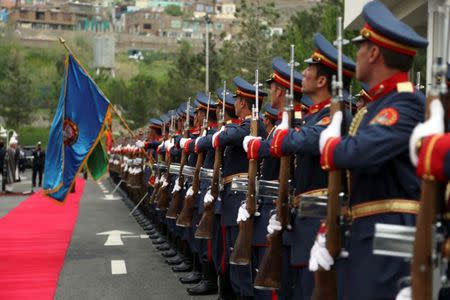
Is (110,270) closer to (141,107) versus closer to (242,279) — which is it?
(242,279)

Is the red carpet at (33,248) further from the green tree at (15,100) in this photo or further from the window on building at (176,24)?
the window on building at (176,24)

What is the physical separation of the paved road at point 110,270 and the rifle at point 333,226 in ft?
13.1

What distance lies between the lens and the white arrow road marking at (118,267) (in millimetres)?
9875

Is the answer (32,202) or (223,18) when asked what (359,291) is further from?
(223,18)

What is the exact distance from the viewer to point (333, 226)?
165 inches

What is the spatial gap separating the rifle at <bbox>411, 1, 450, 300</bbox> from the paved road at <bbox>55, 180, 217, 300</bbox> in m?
5.03

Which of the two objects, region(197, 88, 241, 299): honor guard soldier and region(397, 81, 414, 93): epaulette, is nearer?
region(397, 81, 414, 93): epaulette

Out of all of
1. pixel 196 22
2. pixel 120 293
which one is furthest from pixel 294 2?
pixel 120 293

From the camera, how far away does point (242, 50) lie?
4262 cm

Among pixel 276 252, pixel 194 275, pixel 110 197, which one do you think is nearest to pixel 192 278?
pixel 194 275

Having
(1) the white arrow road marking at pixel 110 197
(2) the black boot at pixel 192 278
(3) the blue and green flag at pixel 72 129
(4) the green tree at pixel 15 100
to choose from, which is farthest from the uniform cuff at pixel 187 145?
(4) the green tree at pixel 15 100

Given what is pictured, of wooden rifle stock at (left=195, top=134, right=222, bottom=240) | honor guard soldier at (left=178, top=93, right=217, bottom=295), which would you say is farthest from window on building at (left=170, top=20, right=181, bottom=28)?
wooden rifle stock at (left=195, top=134, right=222, bottom=240)

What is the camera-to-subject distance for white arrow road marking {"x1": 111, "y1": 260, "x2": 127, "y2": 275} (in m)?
9.88

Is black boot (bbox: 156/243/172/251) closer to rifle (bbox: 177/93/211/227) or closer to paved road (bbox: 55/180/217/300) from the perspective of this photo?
paved road (bbox: 55/180/217/300)
